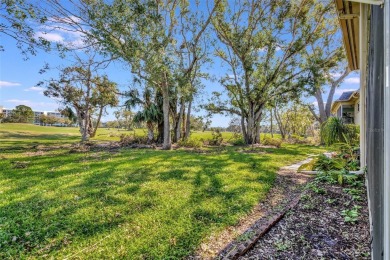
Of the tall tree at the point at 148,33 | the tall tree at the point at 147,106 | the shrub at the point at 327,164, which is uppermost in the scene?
the tall tree at the point at 148,33

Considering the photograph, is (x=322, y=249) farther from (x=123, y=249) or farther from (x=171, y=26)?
(x=171, y=26)

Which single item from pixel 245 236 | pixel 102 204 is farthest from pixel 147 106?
pixel 245 236

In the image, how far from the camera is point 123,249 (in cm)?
212

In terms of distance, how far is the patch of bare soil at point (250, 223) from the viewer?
86.0 inches

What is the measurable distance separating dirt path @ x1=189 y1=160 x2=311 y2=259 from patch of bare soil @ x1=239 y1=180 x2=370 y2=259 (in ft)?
0.49

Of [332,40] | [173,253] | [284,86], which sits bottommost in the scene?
[173,253]

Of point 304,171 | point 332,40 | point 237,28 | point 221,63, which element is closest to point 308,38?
point 332,40

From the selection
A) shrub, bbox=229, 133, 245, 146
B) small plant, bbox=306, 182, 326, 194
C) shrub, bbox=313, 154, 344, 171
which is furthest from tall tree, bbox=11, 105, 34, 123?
small plant, bbox=306, 182, 326, 194

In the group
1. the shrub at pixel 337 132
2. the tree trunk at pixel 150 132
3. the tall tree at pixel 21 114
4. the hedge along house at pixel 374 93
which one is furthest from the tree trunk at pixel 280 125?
the tall tree at pixel 21 114

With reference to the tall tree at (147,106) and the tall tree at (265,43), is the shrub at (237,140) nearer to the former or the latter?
the tall tree at (265,43)

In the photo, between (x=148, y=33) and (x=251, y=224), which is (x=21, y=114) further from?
(x=251, y=224)

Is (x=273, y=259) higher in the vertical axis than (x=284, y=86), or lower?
lower

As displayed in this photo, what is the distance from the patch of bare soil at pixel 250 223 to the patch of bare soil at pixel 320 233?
0.58 ft

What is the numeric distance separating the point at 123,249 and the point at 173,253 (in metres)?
0.48
